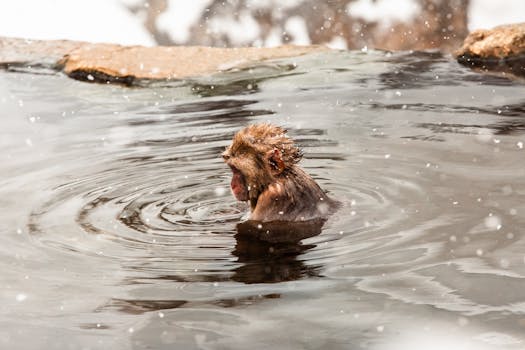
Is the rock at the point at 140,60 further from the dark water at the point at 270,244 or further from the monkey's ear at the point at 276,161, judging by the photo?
the monkey's ear at the point at 276,161

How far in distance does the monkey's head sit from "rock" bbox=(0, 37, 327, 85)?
22.0 ft

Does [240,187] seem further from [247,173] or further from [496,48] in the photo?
[496,48]

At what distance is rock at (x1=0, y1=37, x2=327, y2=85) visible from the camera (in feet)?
42.2

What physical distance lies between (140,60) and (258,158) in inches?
299

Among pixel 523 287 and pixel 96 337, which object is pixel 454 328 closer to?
pixel 523 287

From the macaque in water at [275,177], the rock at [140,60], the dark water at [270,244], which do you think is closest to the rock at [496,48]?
the dark water at [270,244]

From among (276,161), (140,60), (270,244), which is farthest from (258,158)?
(140,60)

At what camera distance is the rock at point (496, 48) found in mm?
12844

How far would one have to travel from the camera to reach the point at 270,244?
18.8ft

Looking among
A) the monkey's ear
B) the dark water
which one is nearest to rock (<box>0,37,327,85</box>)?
the dark water

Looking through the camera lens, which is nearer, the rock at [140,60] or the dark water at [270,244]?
the dark water at [270,244]

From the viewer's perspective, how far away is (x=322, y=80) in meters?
12.0

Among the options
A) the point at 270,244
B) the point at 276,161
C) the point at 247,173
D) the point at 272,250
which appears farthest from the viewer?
the point at 247,173

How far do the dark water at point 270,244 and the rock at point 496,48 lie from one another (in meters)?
1.73
